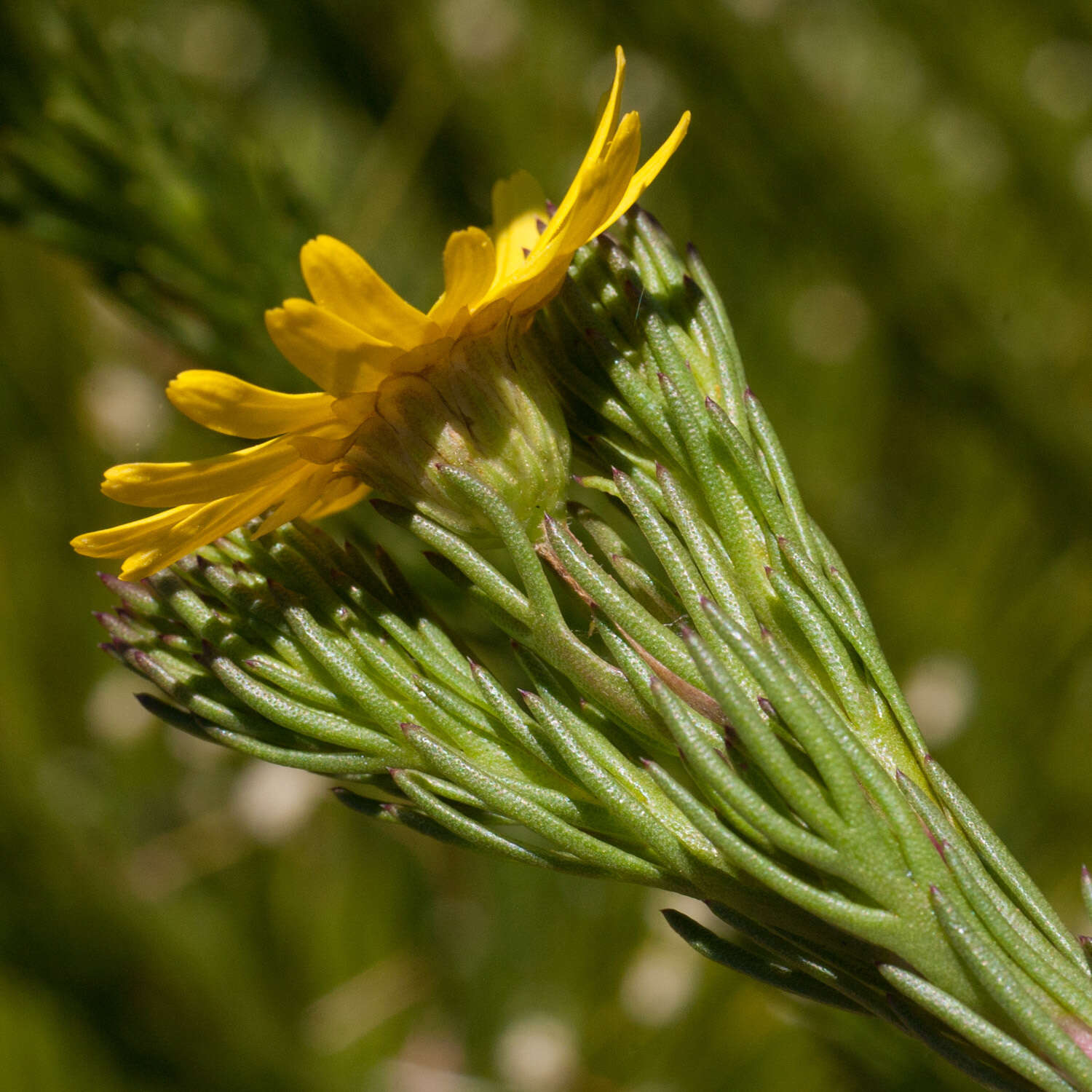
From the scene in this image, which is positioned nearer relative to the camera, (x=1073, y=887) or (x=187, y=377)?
(x=187, y=377)

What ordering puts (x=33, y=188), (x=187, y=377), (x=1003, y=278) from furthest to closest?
(x=1003, y=278)
(x=33, y=188)
(x=187, y=377)

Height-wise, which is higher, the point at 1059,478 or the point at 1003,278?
the point at 1003,278

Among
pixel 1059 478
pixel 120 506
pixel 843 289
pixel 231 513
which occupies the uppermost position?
pixel 843 289

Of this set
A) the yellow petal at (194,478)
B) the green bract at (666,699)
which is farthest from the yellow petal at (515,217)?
the yellow petal at (194,478)

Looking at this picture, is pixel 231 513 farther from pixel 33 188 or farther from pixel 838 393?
pixel 838 393

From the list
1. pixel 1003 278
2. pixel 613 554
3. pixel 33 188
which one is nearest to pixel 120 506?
pixel 33 188

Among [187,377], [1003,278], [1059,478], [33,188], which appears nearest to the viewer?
[187,377]

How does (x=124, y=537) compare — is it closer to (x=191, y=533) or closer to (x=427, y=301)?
(x=191, y=533)
